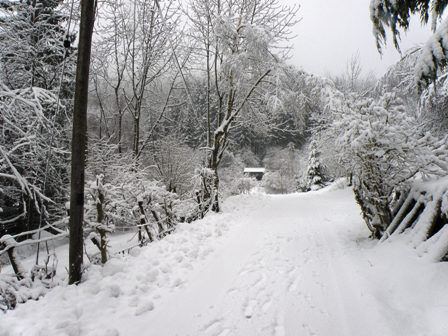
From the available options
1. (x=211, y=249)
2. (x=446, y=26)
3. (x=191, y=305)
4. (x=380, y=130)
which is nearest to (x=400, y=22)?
(x=446, y=26)

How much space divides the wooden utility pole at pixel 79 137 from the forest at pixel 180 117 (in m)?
0.03

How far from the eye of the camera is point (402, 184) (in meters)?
5.45

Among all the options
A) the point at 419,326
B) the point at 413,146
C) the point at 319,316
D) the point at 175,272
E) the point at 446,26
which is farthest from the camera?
the point at 413,146

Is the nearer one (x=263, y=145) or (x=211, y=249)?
(x=211, y=249)

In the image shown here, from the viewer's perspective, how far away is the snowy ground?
293 centimetres

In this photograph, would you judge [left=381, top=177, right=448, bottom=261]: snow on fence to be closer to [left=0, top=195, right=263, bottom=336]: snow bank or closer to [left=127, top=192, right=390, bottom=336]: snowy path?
[left=127, top=192, right=390, bottom=336]: snowy path

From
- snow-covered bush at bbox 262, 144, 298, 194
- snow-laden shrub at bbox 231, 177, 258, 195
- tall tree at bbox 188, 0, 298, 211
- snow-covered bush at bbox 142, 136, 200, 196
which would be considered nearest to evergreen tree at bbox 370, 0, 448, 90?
tall tree at bbox 188, 0, 298, 211

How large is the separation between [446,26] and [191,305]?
4.12 meters

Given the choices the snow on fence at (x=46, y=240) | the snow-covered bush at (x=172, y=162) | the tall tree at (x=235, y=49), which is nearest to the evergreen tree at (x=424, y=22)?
the snow on fence at (x=46, y=240)

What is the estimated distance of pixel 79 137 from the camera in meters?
3.75

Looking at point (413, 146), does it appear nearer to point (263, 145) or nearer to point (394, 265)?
point (394, 265)

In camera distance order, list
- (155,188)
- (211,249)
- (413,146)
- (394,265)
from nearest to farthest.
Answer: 1. (394,265)
2. (413,146)
3. (211,249)
4. (155,188)

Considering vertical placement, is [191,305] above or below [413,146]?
below

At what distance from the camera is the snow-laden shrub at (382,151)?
5.20m
